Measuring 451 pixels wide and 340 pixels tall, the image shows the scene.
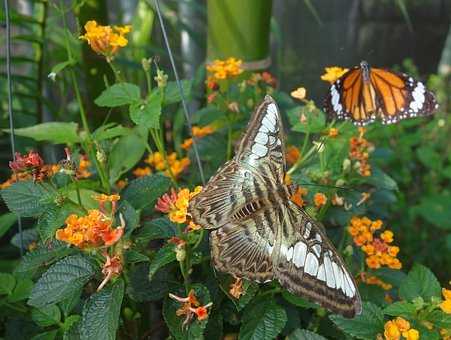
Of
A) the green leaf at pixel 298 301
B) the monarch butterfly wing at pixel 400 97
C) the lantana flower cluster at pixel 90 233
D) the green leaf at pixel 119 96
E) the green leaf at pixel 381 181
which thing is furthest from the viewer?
the monarch butterfly wing at pixel 400 97

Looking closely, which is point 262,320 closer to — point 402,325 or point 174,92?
point 402,325

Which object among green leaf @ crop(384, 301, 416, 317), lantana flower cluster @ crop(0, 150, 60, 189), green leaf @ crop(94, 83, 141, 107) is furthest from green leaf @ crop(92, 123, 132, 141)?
green leaf @ crop(384, 301, 416, 317)

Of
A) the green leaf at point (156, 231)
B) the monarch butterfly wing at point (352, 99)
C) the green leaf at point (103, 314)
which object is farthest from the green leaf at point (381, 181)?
the green leaf at point (103, 314)

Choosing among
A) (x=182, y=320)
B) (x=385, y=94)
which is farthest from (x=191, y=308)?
(x=385, y=94)

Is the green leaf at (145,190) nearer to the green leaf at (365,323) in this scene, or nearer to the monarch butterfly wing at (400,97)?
the green leaf at (365,323)

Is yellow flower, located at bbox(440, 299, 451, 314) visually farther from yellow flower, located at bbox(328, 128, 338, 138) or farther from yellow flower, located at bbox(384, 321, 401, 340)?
yellow flower, located at bbox(328, 128, 338, 138)

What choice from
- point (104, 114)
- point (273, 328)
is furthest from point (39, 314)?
point (104, 114)
